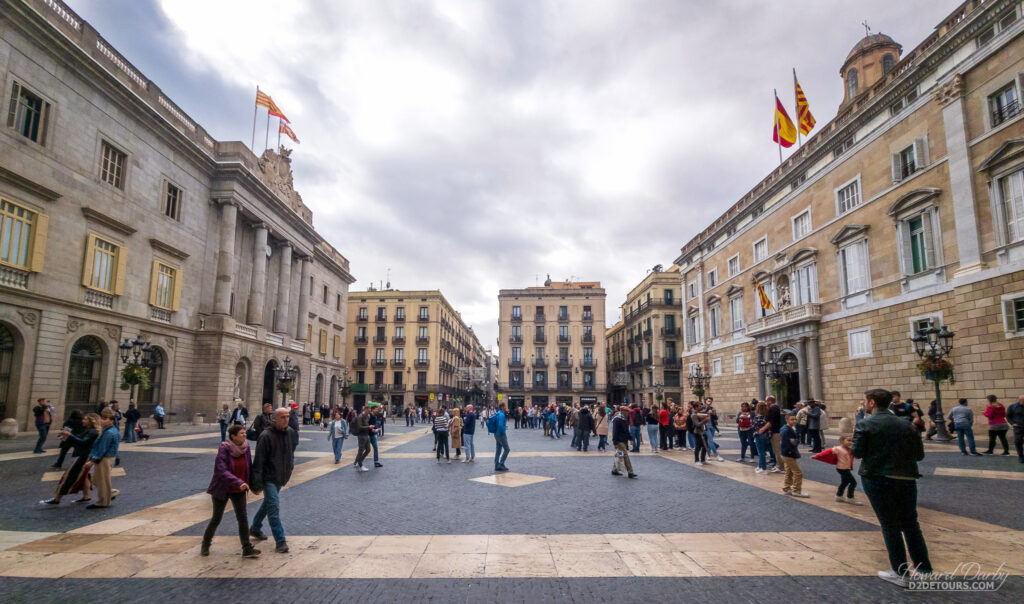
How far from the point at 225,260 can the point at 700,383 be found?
30515 millimetres

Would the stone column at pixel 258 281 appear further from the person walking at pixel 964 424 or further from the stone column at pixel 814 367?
the person walking at pixel 964 424

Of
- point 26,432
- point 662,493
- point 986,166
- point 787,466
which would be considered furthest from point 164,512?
point 986,166

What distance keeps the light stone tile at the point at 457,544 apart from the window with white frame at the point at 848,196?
22984 millimetres

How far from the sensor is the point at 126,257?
21.4m

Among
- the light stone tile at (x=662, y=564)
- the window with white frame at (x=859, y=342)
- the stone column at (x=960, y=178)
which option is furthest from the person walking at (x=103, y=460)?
the window with white frame at (x=859, y=342)

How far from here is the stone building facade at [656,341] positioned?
5031 centimetres

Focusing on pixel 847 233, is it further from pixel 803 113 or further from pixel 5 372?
pixel 5 372

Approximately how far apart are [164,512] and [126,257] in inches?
734

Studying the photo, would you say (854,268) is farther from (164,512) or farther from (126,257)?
(126,257)

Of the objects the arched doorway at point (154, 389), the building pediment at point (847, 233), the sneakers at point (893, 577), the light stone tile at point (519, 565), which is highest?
the building pediment at point (847, 233)

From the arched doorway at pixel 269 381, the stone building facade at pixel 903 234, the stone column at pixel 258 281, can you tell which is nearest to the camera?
the stone building facade at pixel 903 234

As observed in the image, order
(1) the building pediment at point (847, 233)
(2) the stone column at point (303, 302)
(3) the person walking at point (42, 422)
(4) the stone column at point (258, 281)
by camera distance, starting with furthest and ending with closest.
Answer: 1. (2) the stone column at point (303, 302)
2. (4) the stone column at point (258, 281)
3. (1) the building pediment at point (847, 233)
4. (3) the person walking at point (42, 422)

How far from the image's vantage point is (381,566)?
4988mm

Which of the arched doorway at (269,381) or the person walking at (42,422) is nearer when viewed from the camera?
the person walking at (42,422)
